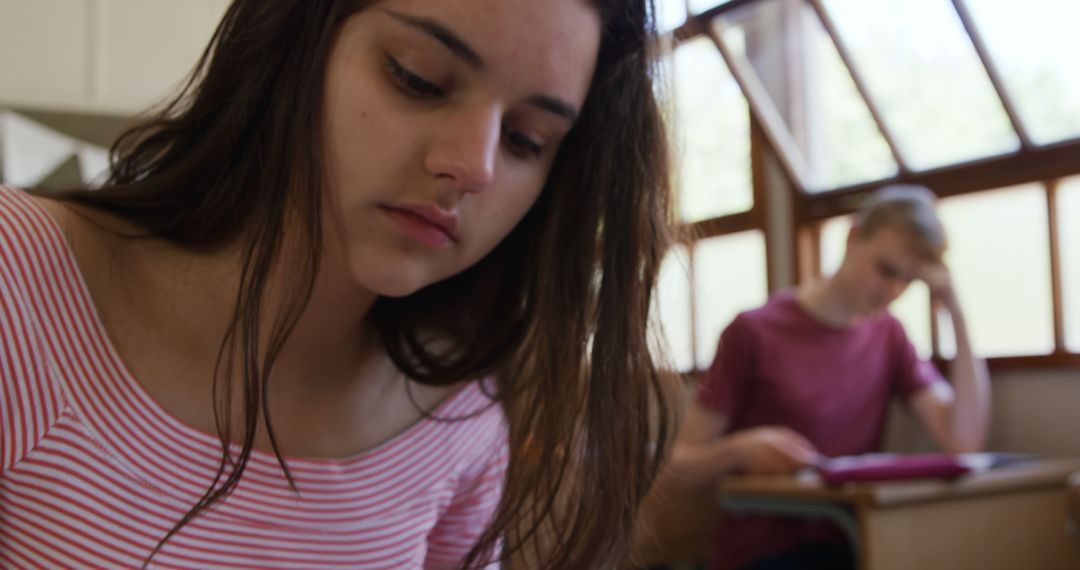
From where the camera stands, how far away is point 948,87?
2863 millimetres

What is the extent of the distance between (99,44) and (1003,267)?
292cm

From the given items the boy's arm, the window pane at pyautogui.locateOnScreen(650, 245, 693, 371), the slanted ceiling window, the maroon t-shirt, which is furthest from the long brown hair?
the boy's arm

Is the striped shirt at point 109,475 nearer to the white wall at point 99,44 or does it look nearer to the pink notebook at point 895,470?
the pink notebook at point 895,470

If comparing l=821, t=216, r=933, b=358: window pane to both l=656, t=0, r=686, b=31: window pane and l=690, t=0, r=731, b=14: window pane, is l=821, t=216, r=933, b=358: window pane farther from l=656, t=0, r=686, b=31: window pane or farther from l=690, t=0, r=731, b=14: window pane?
l=656, t=0, r=686, b=31: window pane

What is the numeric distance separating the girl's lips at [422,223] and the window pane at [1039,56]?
7.26ft

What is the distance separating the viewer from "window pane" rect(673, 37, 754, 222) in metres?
3.55

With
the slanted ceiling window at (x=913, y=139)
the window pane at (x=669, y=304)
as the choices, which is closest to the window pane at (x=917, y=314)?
the slanted ceiling window at (x=913, y=139)

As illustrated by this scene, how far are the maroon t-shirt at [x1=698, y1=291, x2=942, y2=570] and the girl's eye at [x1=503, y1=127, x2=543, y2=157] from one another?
1.57m

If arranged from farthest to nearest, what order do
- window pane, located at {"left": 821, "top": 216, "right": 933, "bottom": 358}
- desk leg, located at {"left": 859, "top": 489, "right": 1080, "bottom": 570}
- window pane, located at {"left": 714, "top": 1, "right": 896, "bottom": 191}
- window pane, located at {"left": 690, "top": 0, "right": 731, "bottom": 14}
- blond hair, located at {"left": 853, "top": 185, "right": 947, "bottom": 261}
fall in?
window pane, located at {"left": 690, "top": 0, "right": 731, "bottom": 14}
window pane, located at {"left": 714, "top": 1, "right": 896, "bottom": 191}
window pane, located at {"left": 821, "top": 216, "right": 933, "bottom": 358}
blond hair, located at {"left": 853, "top": 185, "right": 947, "bottom": 261}
desk leg, located at {"left": 859, "top": 489, "right": 1080, "bottom": 570}

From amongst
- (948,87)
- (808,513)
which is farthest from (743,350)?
(948,87)

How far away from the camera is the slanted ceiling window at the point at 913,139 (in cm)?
259

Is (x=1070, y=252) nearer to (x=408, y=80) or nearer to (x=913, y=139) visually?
(x=913, y=139)

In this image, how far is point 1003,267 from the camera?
9.10ft

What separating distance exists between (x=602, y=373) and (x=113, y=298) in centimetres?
41
